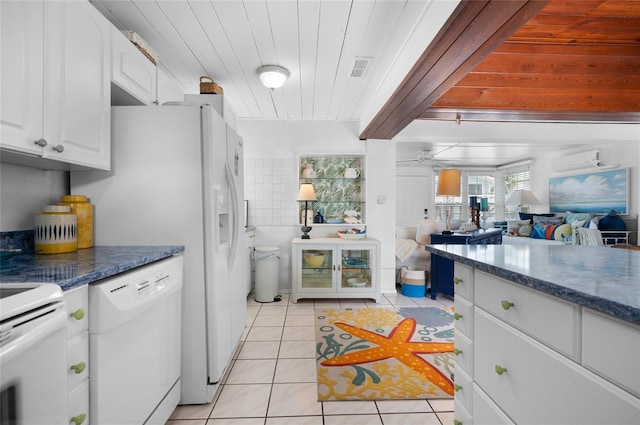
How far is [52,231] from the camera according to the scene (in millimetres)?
1477

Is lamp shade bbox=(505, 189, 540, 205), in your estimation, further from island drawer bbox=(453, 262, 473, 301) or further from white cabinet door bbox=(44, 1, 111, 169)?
white cabinet door bbox=(44, 1, 111, 169)

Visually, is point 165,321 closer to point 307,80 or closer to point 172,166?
point 172,166

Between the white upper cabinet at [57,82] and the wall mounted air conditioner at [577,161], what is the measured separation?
273 inches

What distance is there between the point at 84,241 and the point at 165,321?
0.66 metres

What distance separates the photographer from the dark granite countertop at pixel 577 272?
0.69 meters

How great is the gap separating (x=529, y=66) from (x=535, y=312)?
2.45 metres

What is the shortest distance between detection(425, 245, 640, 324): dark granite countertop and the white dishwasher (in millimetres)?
1380

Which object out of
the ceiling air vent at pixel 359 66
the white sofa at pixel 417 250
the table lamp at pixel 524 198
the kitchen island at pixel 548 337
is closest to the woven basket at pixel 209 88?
the ceiling air vent at pixel 359 66

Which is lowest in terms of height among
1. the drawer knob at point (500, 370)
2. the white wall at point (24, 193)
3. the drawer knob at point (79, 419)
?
the drawer knob at point (79, 419)

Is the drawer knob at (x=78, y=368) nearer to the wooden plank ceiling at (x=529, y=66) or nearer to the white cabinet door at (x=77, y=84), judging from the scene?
the white cabinet door at (x=77, y=84)

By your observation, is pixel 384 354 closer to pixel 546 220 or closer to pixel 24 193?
pixel 24 193

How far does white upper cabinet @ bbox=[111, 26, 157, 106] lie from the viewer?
1712 millimetres

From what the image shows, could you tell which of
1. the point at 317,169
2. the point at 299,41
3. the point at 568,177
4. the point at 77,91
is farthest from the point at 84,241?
the point at 568,177

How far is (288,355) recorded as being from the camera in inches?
92.5
